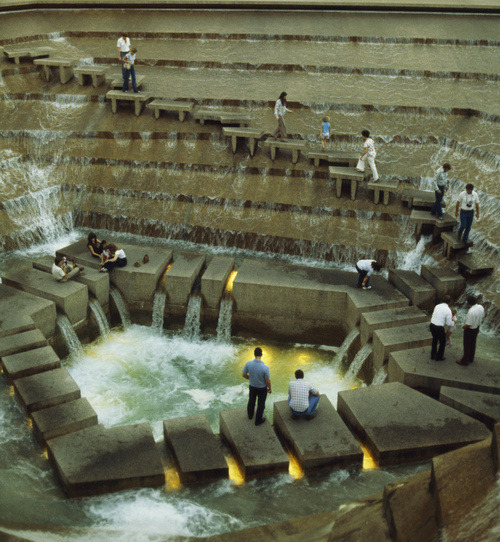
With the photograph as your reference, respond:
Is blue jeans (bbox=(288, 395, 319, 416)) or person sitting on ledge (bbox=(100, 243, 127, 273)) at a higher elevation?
person sitting on ledge (bbox=(100, 243, 127, 273))

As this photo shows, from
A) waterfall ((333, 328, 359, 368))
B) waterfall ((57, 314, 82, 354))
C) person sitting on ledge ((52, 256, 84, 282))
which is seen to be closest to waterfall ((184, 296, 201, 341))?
waterfall ((57, 314, 82, 354))

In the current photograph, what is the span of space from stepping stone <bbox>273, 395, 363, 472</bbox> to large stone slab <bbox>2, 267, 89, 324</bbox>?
500cm

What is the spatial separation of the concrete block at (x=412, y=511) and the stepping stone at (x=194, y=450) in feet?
10.4

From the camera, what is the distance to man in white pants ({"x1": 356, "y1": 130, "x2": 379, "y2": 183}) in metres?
13.8

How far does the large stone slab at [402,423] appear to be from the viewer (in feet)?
27.2

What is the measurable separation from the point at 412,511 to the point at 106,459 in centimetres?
452

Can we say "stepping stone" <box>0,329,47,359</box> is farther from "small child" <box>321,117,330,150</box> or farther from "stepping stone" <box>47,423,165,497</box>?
"small child" <box>321,117,330,150</box>

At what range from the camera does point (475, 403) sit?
29.3 ft

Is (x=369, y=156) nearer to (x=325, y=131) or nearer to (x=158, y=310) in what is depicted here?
(x=325, y=131)

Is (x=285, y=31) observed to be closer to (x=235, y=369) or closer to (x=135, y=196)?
(x=135, y=196)

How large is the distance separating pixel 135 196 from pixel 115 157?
1.32 metres

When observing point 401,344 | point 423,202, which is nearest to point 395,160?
point 423,202

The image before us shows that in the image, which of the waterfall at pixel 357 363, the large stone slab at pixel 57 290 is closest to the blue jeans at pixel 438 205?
the waterfall at pixel 357 363

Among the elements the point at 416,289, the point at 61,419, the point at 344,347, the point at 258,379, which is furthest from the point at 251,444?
the point at 416,289
